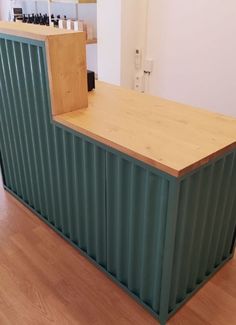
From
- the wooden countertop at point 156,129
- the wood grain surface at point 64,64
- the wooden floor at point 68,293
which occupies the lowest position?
the wooden floor at point 68,293

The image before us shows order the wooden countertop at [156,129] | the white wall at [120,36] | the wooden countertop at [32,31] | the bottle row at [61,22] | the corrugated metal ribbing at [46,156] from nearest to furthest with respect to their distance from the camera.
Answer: the wooden countertop at [156,129] → the wooden countertop at [32,31] → the corrugated metal ribbing at [46,156] → the white wall at [120,36] → the bottle row at [61,22]

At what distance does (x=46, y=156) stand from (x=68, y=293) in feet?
2.66

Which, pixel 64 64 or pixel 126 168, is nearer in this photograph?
pixel 126 168

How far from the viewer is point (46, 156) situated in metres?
1.99

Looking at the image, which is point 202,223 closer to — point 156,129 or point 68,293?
point 156,129

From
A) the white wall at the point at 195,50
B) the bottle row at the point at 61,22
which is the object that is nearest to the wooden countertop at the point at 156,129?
the white wall at the point at 195,50

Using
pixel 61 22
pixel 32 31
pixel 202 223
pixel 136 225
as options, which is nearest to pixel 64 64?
pixel 32 31

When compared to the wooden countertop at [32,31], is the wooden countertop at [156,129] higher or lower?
lower

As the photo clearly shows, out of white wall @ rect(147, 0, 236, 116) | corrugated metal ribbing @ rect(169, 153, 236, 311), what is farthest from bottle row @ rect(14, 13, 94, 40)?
corrugated metal ribbing @ rect(169, 153, 236, 311)

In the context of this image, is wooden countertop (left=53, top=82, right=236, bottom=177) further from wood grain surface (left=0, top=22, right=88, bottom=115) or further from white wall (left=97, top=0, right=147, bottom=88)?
white wall (left=97, top=0, right=147, bottom=88)

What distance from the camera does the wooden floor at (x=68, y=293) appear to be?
166 cm

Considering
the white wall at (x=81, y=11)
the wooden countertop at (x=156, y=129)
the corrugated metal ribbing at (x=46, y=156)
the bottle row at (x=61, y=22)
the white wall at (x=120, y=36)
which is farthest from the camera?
the white wall at (x=81, y=11)

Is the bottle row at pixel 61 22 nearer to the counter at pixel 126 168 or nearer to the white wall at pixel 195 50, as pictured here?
the white wall at pixel 195 50

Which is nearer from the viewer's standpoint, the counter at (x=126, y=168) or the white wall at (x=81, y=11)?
the counter at (x=126, y=168)
